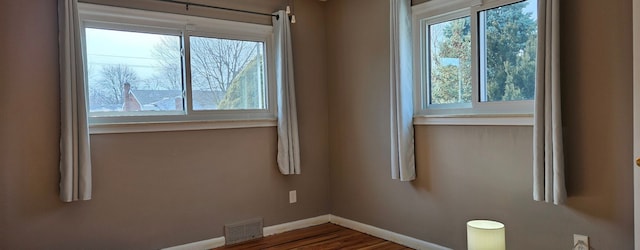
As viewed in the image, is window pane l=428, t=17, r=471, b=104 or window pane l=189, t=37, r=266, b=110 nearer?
window pane l=428, t=17, r=471, b=104

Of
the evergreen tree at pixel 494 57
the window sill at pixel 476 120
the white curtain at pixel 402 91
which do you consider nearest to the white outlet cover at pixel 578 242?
the window sill at pixel 476 120

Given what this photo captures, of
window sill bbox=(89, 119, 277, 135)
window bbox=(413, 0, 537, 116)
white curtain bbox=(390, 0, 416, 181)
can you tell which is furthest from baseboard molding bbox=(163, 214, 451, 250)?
window bbox=(413, 0, 537, 116)

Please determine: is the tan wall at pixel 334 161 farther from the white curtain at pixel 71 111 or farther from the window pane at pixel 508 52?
the window pane at pixel 508 52

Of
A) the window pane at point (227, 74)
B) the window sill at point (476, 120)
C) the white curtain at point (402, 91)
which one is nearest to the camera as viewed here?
the window sill at point (476, 120)

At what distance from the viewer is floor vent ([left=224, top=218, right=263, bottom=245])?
3662 millimetres

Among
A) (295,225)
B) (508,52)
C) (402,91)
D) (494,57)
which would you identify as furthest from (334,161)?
(508,52)

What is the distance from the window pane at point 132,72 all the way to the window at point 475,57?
5.95 feet

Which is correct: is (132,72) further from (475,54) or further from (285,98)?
(475,54)

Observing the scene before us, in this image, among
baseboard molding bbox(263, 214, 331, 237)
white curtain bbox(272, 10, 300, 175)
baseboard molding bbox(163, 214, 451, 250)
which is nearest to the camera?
baseboard molding bbox(163, 214, 451, 250)

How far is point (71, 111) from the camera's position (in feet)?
9.48

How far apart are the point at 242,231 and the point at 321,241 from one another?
2.08 ft

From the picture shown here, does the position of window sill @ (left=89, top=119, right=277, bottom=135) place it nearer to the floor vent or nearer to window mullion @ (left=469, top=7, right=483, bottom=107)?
the floor vent

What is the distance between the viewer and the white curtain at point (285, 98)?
3.79 metres

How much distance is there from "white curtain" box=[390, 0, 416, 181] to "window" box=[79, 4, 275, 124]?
1086 mm
